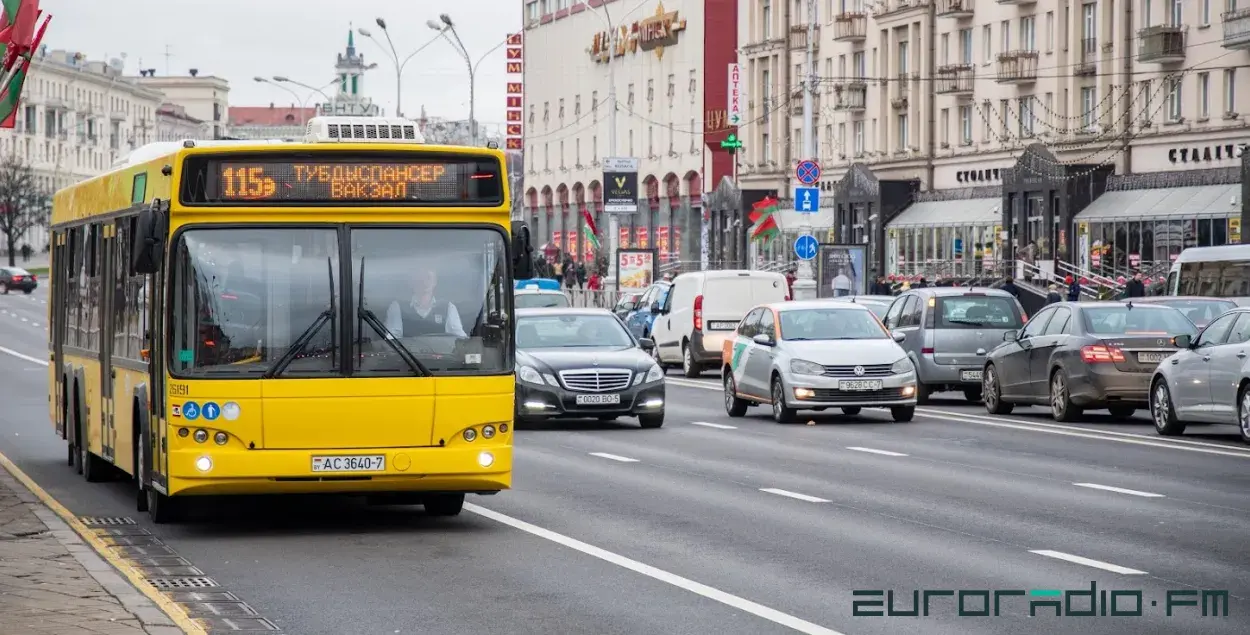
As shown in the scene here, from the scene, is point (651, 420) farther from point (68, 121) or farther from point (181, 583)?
point (68, 121)

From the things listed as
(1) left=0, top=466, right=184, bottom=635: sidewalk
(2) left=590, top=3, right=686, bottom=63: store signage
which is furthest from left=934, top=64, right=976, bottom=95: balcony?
(1) left=0, top=466, right=184, bottom=635: sidewalk

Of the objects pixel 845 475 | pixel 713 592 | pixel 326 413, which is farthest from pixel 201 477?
pixel 845 475

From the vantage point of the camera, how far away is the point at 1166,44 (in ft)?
184

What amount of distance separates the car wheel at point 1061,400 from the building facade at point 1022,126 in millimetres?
26526

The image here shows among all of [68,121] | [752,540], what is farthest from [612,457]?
[68,121]

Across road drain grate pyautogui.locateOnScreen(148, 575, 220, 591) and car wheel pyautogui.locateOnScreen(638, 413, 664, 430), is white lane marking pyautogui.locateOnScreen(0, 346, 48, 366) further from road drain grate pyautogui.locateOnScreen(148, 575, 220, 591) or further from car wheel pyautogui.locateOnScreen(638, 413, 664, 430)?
road drain grate pyautogui.locateOnScreen(148, 575, 220, 591)

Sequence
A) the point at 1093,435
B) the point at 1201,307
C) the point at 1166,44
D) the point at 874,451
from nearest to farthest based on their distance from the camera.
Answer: the point at 874,451 → the point at 1093,435 → the point at 1201,307 → the point at 1166,44

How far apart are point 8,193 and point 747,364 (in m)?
128

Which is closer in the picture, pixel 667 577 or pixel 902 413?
pixel 667 577

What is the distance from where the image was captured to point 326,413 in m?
13.8

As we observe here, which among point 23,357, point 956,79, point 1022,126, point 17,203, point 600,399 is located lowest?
point 23,357

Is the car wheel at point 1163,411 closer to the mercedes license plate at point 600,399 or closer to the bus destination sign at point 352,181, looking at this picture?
the mercedes license plate at point 600,399

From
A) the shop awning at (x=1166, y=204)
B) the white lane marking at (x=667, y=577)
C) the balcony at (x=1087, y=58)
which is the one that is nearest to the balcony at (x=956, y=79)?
the balcony at (x=1087, y=58)

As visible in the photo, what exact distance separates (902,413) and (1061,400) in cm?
192
